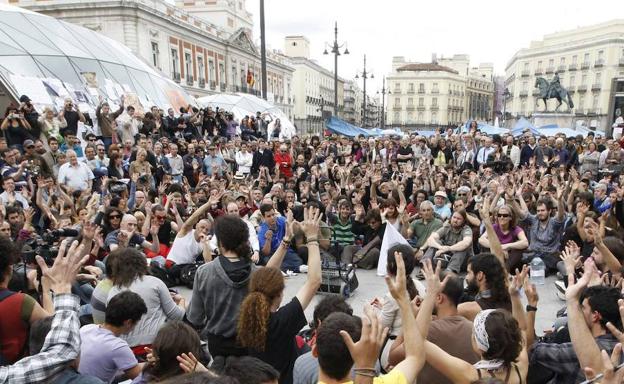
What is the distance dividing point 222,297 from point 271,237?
382 centimetres

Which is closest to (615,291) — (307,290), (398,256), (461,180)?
(398,256)

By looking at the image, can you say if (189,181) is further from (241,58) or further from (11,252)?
(241,58)

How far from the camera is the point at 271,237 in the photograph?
6.75 metres

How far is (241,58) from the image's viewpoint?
172 feet

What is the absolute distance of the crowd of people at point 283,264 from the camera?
233 centimetres

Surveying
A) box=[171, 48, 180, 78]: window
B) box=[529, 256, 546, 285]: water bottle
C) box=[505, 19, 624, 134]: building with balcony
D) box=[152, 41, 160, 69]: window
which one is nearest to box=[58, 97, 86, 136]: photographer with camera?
box=[529, 256, 546, 285]: water bottle

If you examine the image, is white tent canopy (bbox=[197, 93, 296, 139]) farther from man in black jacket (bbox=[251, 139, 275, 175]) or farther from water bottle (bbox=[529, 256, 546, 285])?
water bottle (bbox=[529, 256, 546, 285])

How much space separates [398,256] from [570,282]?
50.8 inches

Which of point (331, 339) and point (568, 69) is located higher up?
point (568, 69)

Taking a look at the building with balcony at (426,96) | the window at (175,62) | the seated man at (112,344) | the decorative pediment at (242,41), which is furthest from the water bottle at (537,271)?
the building with balcony at (426,96)

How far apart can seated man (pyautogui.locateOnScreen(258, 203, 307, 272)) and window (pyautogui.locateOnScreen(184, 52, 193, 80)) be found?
3835cm

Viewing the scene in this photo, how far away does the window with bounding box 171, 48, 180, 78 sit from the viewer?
40.2 meters

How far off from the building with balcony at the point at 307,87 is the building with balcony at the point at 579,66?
97.3ft

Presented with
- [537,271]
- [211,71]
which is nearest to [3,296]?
[537,271]
